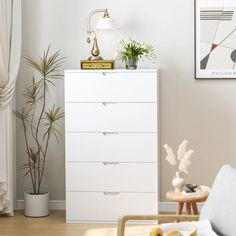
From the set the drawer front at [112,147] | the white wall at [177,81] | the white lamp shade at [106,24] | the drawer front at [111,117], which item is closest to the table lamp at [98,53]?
the white lamp shade at [106,24]

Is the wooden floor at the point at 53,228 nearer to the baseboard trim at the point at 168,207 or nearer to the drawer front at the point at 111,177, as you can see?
the drawer front at the point at 111,177

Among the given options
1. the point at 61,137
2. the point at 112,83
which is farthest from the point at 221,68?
the point at 61,137

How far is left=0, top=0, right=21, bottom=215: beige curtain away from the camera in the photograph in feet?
16.5

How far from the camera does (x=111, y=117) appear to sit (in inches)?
196

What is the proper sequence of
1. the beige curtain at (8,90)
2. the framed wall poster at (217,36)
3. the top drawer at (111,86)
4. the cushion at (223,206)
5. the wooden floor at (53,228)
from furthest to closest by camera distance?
the framed wall poster at (217,36) < the beige curtain at (8,90) < the top drawer at (111,86) < the wooden floor at (53,228) < the cushion at (223,206)

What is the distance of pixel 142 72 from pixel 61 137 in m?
1.12

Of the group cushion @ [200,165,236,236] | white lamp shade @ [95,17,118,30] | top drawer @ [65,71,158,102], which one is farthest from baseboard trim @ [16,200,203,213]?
cushion @ [200,165,236,236]

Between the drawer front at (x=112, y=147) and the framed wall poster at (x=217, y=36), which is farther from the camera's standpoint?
the framed wall poster at (x=217, y=36)

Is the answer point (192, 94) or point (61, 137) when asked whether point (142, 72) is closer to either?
point (192, 94)

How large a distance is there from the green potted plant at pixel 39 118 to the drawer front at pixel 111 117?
41 centimetres

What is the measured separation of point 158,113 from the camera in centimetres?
525

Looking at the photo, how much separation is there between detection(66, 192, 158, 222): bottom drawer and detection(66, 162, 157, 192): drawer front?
0.05 metres

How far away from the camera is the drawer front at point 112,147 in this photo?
16.3 feet

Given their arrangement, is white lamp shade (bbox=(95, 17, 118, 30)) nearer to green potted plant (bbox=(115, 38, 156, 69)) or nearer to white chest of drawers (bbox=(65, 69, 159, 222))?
green potted plant (bbox=(115, 38, 156, 69))
